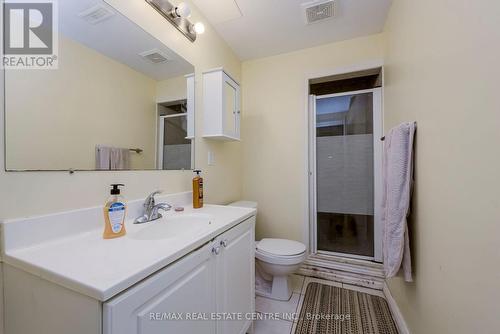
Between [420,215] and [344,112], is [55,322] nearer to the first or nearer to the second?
[420,215]

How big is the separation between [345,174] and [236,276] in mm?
1573

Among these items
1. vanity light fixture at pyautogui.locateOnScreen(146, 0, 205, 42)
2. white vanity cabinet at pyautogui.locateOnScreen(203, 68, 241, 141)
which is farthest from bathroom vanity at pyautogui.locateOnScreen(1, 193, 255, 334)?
vanity light fixture at pyautogui.locateOnScreen(146, 0, 205, 42)

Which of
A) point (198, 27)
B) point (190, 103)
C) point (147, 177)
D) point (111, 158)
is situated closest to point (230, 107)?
point (190, 103)

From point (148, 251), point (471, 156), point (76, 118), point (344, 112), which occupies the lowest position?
point (148, 251)

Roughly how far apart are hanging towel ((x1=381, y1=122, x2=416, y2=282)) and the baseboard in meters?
0.40

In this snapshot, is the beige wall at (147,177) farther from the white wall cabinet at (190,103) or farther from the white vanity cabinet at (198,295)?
the white vanity cabinet at (198,295)

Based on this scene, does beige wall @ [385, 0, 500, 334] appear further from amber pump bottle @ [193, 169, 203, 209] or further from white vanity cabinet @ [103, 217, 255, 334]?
amber pump bottle @ [193, 169, 203, 209]

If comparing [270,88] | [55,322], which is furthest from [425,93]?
[55,322]

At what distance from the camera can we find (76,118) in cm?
88

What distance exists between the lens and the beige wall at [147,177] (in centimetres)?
71

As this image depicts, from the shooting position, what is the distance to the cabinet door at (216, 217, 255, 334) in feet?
3.19

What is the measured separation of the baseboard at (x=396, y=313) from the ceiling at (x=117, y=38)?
7.15 feet

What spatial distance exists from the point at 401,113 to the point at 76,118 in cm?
184

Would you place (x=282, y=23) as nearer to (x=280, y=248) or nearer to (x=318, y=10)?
(x=318, y=10)
